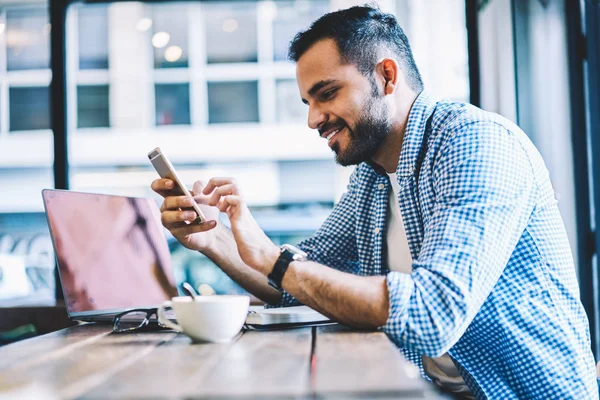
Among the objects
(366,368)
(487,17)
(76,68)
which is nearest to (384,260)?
(366,368)

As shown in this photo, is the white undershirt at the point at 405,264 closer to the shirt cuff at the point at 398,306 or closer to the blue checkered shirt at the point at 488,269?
the blue checkered shirt at the point at 488,269

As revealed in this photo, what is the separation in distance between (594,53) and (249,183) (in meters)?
2.04

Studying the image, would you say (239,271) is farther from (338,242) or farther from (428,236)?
(428,236)

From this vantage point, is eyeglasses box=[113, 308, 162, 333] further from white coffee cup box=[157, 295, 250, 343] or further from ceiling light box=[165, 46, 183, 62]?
ceiling light box=[165, 46, 183, 62]

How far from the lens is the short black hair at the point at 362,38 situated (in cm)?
156

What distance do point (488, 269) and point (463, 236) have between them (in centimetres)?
7

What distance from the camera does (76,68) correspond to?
9.37ft

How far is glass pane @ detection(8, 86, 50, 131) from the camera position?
3457mm

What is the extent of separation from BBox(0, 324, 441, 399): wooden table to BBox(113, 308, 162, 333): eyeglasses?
10cm

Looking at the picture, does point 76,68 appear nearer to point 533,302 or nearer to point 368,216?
point 368,216

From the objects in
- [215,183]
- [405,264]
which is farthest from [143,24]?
[405,264]

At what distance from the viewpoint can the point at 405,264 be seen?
1.52 metres

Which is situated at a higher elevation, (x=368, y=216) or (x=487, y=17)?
(x=487, y=17)

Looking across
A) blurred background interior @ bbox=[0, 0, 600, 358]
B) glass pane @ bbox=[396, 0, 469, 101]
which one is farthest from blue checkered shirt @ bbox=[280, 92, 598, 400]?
glass pane @ bbox=[396, 0, 469, 101]
